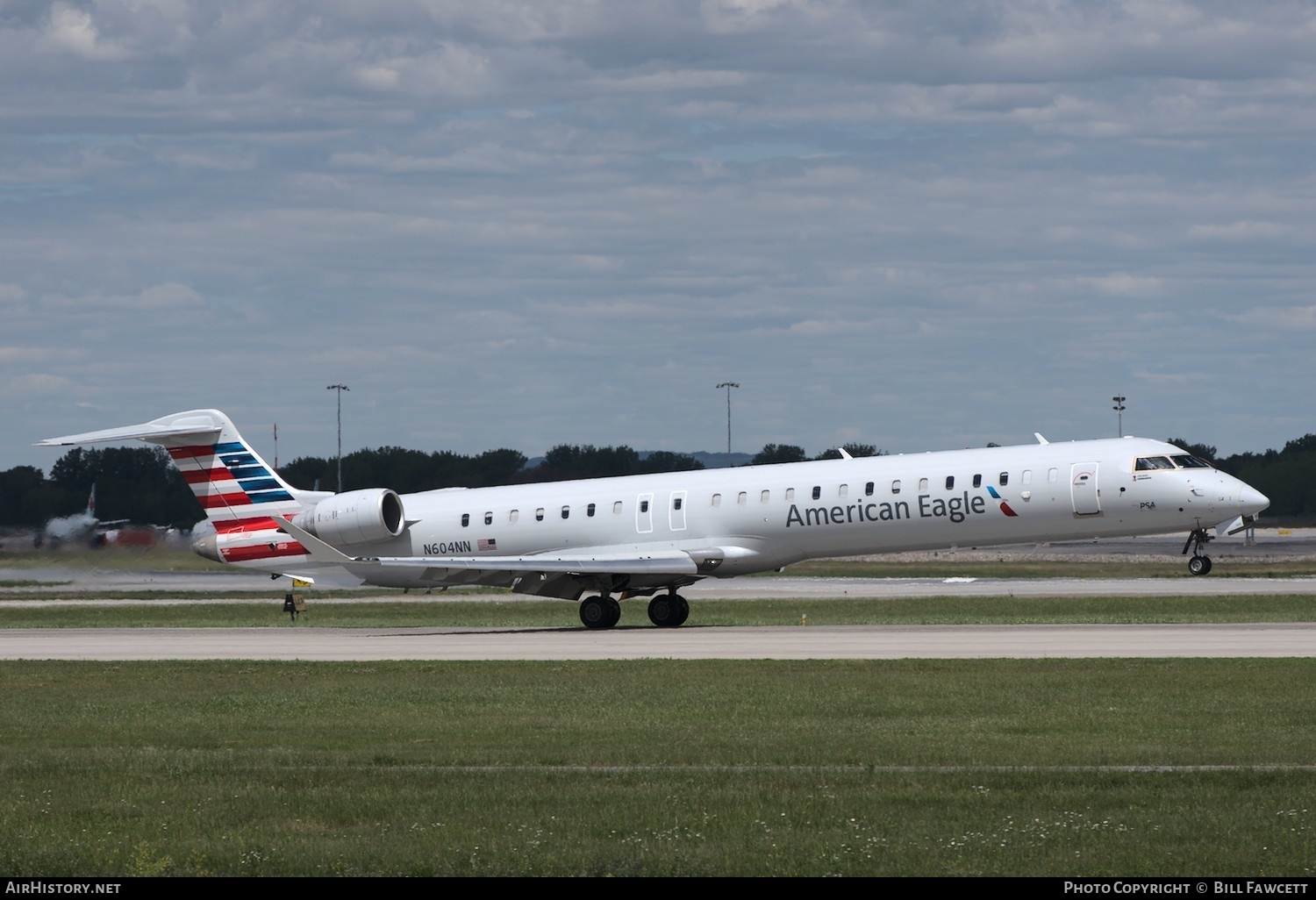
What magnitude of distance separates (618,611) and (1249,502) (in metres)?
14.1

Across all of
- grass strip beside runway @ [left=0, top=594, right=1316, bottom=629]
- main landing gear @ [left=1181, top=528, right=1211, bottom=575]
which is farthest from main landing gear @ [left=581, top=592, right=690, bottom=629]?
Answer: main landing gear @ [left=1181, top=528, right=1211, bottom=575]

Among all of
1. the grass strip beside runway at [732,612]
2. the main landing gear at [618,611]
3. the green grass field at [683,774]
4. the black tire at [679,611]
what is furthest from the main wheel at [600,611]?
the green grass field at [683,774]

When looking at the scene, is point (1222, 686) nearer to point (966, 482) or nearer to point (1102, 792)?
point (1102, 792)

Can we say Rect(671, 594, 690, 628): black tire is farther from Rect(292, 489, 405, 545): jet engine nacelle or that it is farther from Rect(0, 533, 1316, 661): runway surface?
Rect(292, 489, 405, 545): jet engine nacelle

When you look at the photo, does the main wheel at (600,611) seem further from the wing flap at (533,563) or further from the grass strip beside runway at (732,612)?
the grass strip beside runway at (732,612)

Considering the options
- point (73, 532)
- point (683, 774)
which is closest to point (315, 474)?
point (73, 532)

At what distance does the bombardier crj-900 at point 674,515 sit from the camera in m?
Result: 36.6

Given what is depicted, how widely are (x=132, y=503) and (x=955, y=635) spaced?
44.7m

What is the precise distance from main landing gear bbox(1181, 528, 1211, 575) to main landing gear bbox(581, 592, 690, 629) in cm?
1153

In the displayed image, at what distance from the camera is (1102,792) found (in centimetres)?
1430

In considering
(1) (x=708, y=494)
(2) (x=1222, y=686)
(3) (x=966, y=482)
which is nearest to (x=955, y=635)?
(3) (x=966, y=482)

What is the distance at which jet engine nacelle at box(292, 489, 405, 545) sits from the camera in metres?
41.4

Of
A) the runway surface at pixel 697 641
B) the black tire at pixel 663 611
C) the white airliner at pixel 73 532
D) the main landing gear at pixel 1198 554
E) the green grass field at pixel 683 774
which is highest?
the white airliner at pixel 73 532

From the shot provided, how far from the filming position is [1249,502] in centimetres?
3681
